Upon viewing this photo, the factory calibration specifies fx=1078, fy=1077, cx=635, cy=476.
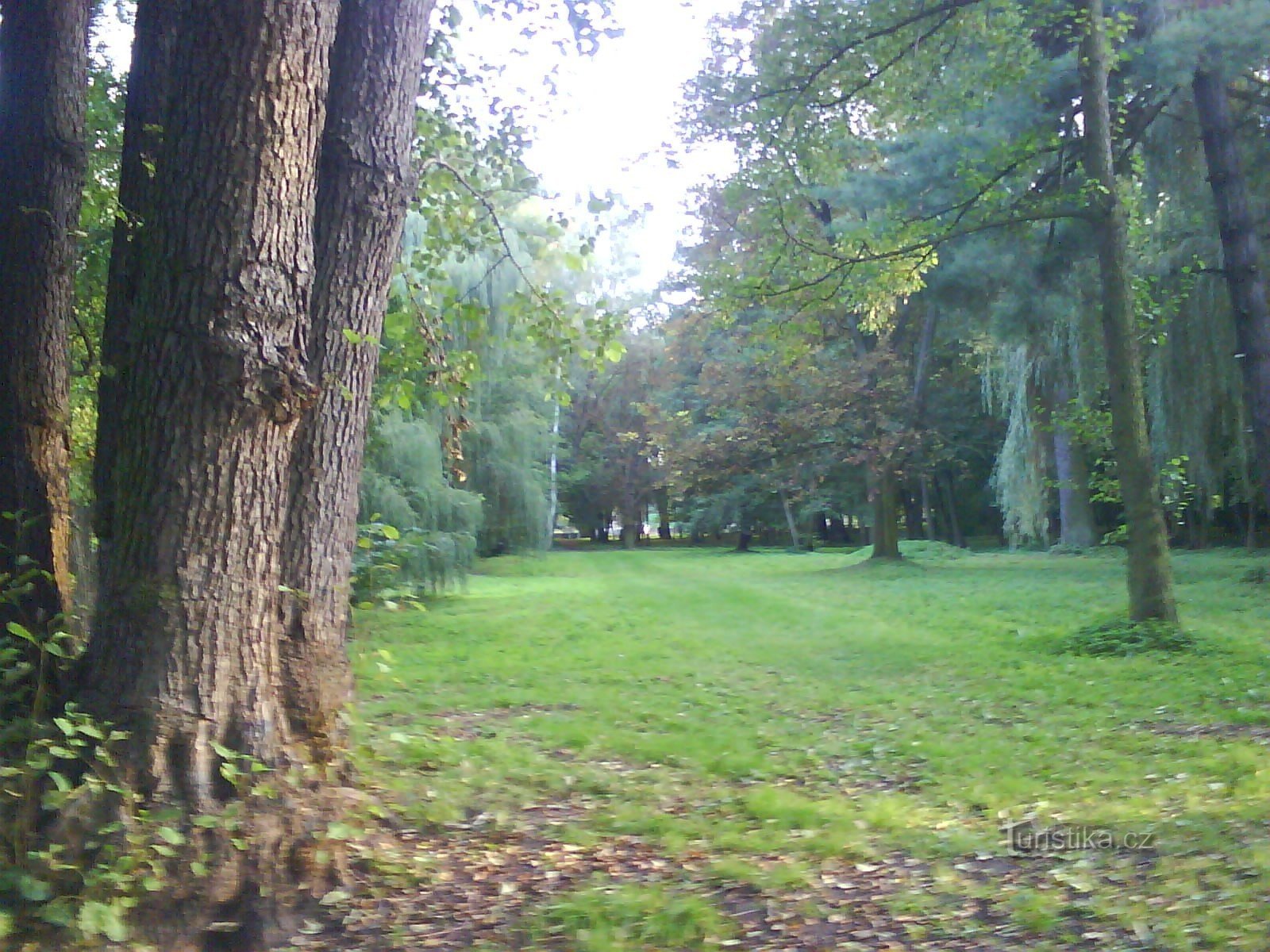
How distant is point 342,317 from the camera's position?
5.00 m

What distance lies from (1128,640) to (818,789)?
5943 mm

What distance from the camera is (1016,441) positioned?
1030 inches

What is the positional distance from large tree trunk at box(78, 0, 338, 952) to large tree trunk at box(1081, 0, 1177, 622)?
9.05 meters

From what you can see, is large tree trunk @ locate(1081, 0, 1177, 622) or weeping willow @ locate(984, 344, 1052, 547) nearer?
large tree trunk @ locate(1081, 0, 1177, 622)

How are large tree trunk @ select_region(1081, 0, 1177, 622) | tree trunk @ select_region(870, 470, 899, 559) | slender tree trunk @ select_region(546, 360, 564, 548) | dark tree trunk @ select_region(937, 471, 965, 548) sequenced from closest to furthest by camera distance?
large tree trunk @ select_region(1081, 0, 1177, 622)
tree trunk @ select_region(870, 470, 899, 559)
slender tree trunk @ select_region(546, 360, 564, 548)
dark tree trunk @ select_region(937, 471, 965, 548)

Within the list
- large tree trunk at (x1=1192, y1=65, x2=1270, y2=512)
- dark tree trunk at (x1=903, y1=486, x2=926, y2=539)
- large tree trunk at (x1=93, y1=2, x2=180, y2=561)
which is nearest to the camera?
large tree trunk at (x1=93, y1=2, x2=180, y2=561)

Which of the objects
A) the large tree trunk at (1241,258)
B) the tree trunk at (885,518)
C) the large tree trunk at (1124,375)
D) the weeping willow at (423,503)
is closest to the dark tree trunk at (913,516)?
the tree trunk at (885,518)

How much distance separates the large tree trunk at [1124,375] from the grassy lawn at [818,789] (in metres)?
0.70

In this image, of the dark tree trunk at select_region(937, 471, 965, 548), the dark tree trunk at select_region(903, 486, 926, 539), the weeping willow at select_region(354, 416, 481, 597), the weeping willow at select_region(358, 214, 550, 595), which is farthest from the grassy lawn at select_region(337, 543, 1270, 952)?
the dark tree trunk at select_region(903, 486, 926, 539)

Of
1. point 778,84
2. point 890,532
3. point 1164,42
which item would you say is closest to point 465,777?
point 778,84

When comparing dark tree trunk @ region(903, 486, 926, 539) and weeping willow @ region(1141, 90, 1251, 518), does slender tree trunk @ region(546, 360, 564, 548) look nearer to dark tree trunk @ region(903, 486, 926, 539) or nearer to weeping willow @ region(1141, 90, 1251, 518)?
weeping willow @ region(1141, 90, 1251, 518)

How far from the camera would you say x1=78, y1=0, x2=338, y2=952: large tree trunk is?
13.3 feet

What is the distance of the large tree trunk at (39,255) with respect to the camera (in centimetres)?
530

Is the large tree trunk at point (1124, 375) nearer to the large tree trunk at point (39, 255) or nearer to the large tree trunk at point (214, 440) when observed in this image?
the large tree trunk at point (214, 440)
